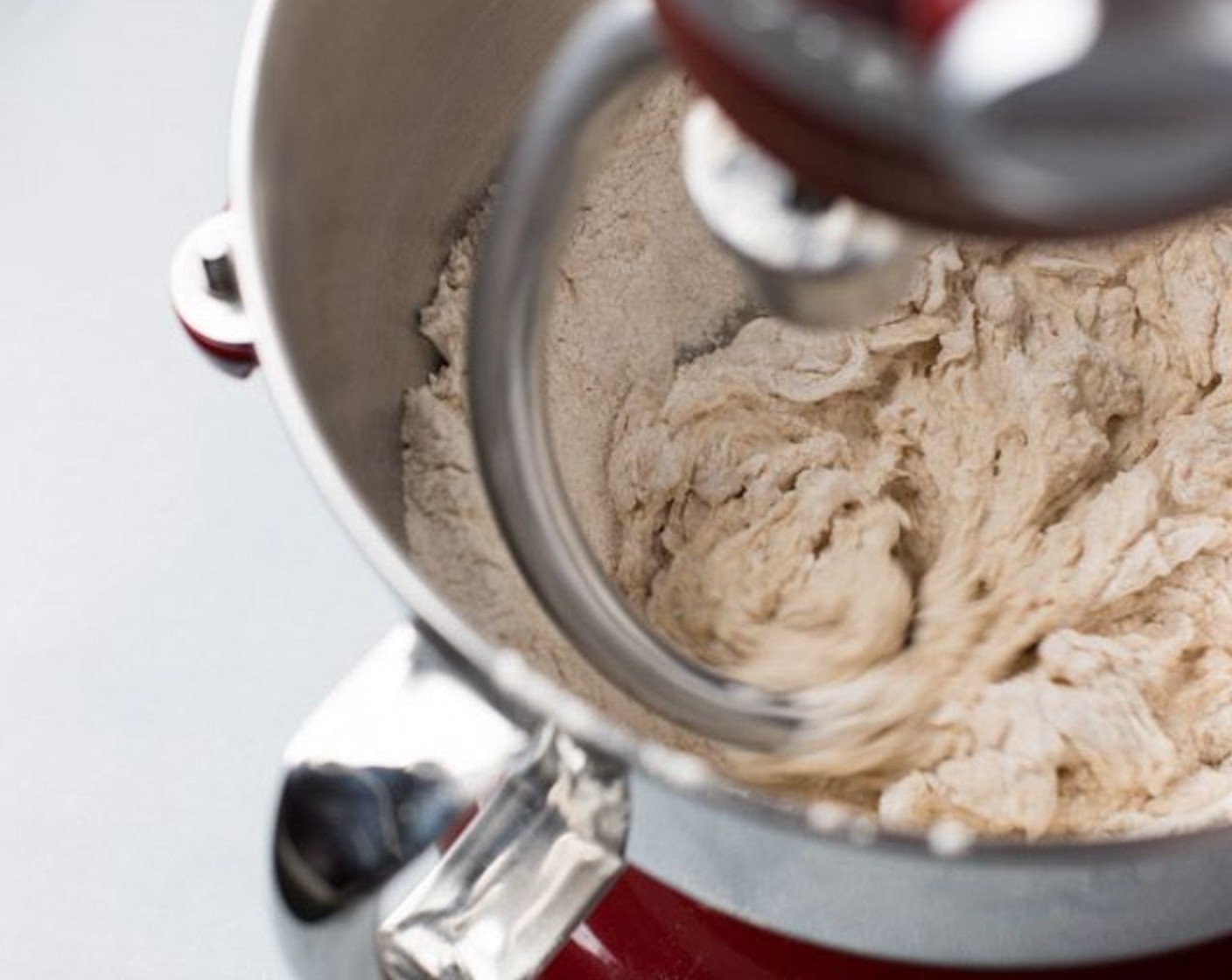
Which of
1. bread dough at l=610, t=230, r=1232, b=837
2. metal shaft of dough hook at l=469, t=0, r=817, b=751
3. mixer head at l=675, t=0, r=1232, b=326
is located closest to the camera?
mixer head at l=675, t=0, r=1232, b=326

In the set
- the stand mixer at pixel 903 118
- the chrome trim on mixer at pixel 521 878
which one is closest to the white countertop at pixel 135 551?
the chrome trim on mixer at pixel 521 878

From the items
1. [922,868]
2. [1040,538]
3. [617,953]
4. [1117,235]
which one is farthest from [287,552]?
[1117,235]

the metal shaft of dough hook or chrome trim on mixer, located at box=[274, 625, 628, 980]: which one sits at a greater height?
the metal shaft of dough hook

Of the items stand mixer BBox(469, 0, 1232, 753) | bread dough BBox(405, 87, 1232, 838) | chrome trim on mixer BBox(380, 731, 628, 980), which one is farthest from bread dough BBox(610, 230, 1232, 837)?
stand mixer BBox(469, 0, 1232, 753)

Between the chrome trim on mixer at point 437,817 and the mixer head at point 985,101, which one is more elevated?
the mixer head at point 985,101

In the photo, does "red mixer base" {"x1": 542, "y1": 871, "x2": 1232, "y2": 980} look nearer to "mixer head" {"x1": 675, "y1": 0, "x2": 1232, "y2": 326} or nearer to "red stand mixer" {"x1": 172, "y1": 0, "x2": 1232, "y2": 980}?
"red stand mixer" {"x1": 172, "y1": 0, "x2": 1232, "y2": 980}

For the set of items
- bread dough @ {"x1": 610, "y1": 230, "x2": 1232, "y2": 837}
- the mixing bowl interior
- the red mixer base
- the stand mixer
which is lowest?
the red mixer base

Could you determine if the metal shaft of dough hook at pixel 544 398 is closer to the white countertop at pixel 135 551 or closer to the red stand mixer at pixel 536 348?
the red stand mixer at pixel 536 348

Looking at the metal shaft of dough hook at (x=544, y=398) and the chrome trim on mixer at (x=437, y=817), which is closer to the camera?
the metal shaft of dough hook at (x=544, y=398)

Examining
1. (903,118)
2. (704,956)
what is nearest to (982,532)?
(704,956)
